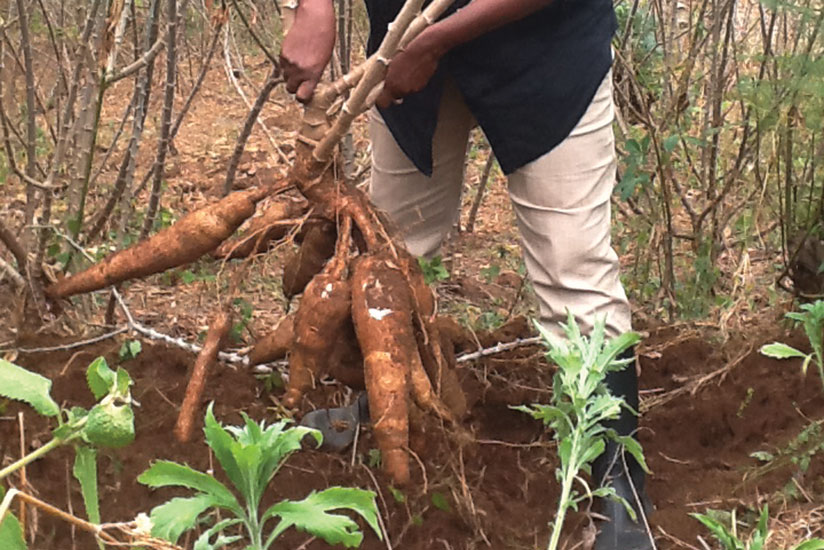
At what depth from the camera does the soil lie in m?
1.96

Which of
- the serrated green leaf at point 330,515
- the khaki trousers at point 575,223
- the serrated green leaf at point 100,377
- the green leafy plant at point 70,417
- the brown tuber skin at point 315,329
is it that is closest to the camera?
the green leafy plant at point 70,417

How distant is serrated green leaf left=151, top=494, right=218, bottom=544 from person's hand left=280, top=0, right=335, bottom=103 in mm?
1003

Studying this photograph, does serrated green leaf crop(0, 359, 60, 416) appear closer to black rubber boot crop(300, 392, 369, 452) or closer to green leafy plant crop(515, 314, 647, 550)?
green leafy plant crop(515, 314, 647, 550)

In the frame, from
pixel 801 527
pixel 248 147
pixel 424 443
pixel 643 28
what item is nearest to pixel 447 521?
pixel 424 443

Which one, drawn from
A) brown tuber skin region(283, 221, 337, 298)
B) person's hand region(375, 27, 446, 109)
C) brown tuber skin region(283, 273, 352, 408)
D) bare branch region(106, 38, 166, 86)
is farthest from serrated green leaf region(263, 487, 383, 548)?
bare branch region(106, 38, 166, 86)

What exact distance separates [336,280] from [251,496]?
0.79 metres

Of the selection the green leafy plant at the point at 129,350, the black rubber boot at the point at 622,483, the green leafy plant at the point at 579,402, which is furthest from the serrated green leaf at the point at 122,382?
the green leafy plant at the point at 129,350

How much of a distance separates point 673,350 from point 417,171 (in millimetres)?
986

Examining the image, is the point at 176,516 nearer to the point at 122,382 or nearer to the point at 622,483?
the point at 122,382

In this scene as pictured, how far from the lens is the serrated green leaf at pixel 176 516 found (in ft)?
3.68

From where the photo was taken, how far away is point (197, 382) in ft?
6.39

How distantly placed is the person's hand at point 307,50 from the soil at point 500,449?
2.11ft

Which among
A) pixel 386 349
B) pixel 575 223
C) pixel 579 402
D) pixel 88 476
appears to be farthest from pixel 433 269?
pixel 88 476

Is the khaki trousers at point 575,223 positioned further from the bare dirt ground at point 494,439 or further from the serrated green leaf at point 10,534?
the serrated green leaf at point 10,534
